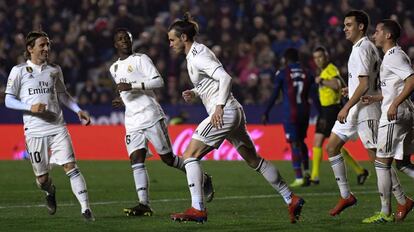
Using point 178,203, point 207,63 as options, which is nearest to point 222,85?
point 207,63

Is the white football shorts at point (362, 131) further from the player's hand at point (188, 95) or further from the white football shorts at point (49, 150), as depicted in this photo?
the white football shorts at point (49, 150)

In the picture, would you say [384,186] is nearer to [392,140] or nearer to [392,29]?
[392,140]

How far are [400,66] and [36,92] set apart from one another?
13.9ft

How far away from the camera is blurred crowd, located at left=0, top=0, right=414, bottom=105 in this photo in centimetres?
2775

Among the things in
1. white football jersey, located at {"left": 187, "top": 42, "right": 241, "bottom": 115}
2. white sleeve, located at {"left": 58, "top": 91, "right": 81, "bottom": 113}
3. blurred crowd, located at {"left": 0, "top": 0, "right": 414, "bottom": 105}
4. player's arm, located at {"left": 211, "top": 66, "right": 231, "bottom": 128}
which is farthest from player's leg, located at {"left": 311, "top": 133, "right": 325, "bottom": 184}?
blurred crowd, located at {"left": 0, "top": 0, "right": 414, "bottom": 105}

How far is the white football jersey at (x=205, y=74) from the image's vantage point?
1138 centimetres

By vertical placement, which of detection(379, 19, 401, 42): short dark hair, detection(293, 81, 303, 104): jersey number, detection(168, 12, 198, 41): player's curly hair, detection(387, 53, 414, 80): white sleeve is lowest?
detection(293, 81, 303, 104): jersey number

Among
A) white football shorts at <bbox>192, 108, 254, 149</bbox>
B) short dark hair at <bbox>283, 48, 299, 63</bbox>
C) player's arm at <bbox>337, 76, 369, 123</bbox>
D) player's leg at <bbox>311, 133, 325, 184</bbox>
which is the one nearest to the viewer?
white football shorts at <bbox>192, 108, 254, 149</bbox>

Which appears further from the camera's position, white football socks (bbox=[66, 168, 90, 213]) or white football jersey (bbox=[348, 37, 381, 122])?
white football socks (bbox=[66, 168, 90, 213])

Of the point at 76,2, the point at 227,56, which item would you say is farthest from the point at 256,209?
the point at 76,2

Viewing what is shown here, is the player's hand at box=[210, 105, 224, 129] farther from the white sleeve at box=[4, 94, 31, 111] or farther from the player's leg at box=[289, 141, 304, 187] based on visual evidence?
the player's leg at box=[289, 141, 304, 187]

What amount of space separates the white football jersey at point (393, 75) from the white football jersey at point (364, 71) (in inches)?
9.2

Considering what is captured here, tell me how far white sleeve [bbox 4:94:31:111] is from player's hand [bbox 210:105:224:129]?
2.34m

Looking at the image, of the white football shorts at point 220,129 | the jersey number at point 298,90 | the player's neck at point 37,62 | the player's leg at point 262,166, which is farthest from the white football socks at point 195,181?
the jersey number at point 298,90
